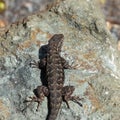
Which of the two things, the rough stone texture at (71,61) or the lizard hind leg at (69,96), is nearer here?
the rough stone texture at (71,61)

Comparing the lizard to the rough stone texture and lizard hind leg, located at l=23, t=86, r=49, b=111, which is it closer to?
lizard hind leg, located at l=23, t=86, r=49, b=111

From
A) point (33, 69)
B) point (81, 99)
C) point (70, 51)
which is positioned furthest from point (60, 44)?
point (81, 99)

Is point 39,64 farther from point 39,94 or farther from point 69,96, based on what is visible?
Result: point 69,96

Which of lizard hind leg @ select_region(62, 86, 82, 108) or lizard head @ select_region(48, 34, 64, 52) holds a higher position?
lizard head @ select_region(48, 34, 64, 52)

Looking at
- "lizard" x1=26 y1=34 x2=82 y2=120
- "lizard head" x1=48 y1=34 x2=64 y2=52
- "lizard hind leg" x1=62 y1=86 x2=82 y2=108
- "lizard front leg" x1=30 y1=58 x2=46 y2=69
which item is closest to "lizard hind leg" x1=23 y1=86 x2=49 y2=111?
"lizard" x1=26 y1=34 x2=82 y2=120

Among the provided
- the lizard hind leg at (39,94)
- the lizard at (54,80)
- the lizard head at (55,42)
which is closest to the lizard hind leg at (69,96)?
the lizard at (54,80)

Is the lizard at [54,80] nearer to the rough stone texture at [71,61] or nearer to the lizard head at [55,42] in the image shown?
the lizard head at [55,42]
